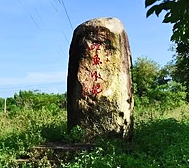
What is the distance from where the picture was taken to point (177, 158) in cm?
521

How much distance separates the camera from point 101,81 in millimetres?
6996

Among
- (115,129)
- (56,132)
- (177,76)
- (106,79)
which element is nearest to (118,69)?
(106,79)

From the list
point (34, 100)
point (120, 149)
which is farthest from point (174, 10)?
point (34, 100)

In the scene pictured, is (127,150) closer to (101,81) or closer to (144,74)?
(101,81)

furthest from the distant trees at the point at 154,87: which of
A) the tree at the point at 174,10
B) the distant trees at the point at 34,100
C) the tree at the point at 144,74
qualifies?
the tree at the point at 174,10

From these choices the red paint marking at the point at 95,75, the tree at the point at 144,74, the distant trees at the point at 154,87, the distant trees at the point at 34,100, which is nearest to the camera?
the red paint marking at the point at 95,75

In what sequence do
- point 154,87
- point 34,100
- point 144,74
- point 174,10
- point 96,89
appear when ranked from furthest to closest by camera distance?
1. point 144,74
2. point 154,87
3. point 34,100
4. point 96,89
5. point 174,10

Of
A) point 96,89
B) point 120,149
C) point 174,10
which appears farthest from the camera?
point 96,89

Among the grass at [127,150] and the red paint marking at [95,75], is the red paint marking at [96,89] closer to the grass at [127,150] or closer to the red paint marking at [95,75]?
the red paint marking at [95,75]

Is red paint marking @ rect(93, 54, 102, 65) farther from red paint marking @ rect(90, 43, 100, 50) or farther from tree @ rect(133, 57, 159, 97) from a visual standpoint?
tree @ rect(133, 57, 159, 97)

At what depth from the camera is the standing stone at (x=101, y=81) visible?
6.89 metres

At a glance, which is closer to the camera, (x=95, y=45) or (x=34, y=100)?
(x=95, y=45)

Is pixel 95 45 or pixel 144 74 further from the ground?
pixel 144 74

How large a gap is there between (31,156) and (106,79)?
5.76ft
